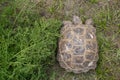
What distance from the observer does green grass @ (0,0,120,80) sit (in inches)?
114

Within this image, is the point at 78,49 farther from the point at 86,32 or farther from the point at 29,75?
the point at 29,75

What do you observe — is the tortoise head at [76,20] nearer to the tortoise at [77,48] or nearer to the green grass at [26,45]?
the tortoise at [77,48]

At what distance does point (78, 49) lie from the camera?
3014mm

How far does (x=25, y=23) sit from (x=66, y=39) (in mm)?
429

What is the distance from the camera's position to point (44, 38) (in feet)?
9.86

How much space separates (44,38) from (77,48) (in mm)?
305

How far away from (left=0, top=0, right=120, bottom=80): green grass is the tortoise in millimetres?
87

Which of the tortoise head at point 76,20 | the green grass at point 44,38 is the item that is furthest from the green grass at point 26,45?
the tortoise head at point 76,20

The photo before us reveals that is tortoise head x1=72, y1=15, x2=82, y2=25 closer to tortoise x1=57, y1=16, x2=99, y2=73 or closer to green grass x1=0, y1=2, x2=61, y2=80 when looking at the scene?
tortoise x1=57, y1=16, x2=99, y2=73

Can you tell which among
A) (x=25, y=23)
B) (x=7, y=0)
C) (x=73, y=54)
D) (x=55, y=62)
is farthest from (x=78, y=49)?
(x=7, y=0)

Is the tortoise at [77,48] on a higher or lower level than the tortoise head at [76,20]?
lower

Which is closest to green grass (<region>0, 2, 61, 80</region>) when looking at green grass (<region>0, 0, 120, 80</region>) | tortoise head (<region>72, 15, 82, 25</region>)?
green grass (<region>0, 0, 120, 80</region>)

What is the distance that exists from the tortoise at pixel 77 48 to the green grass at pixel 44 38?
9 centimetres

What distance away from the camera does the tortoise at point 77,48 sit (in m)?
3.02
